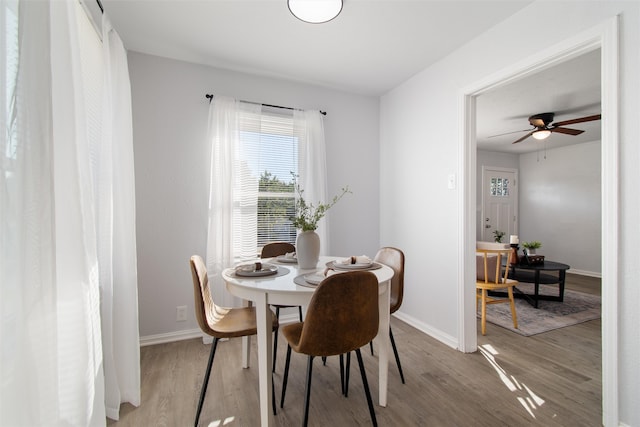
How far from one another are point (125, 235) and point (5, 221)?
118 centimetres

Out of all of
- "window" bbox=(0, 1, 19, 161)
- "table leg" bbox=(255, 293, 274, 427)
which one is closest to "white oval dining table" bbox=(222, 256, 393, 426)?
"table leg" bbox=(255, 293, 274, 427)

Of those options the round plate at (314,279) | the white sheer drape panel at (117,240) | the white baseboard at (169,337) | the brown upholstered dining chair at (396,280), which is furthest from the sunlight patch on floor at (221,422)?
the white baseboard at (169,337)

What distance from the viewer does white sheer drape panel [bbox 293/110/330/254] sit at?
10.1 ft

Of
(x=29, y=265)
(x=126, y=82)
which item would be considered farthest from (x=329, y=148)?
(x=29, y=265)

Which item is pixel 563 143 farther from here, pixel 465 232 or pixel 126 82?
pixel 126 82

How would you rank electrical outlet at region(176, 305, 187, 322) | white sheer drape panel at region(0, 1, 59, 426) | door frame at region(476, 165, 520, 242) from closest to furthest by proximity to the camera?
white sheer drape panel at region(0, 1, 59, 426) < electrical outlet at region(176, 305, 187, 322) < door frame at region(476, 165, 520, 242)

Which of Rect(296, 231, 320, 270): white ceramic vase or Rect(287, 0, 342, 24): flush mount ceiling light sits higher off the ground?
Rect(287, 0, 342, 24): flush mount ceiling light

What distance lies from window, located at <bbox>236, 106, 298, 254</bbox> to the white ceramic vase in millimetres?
951

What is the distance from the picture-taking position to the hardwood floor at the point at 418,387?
1622 millimetres

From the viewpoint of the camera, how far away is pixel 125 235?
1.84m

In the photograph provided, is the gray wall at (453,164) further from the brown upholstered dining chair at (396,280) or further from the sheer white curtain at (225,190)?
the sheer white curtain at (225,190)

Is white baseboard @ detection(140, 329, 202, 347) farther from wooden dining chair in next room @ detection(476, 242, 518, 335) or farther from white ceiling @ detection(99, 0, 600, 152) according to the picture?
wooden dining chair in next room @ detection(476, 242, 518, 335)

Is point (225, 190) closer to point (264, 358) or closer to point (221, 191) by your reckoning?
point (221, 191)

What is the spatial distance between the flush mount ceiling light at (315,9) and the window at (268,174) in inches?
45.5
